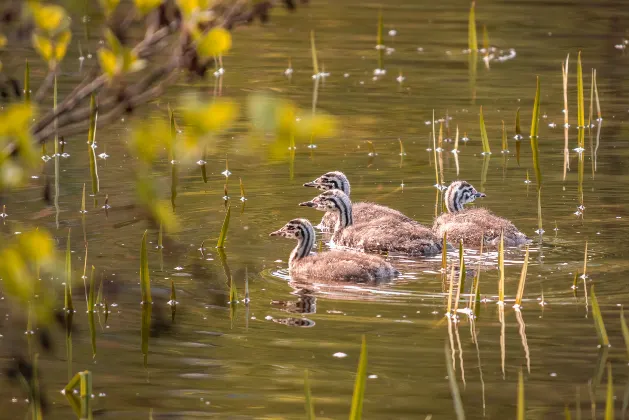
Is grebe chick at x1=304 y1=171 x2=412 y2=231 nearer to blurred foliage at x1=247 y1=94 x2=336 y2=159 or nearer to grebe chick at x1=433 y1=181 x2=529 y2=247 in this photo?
grebe chick at x1=433 y1=181 x2=529 y2=247

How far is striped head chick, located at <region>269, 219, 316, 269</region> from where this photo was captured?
9227mm

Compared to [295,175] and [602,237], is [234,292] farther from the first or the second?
[295,175]

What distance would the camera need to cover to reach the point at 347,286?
855cm

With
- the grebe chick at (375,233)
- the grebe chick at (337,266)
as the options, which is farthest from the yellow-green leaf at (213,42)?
the grebe chick at (375,233)

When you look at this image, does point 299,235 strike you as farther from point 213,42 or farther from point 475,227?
point 213,42

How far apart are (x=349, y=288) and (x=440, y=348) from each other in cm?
155

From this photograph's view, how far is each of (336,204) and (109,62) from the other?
7.53 m

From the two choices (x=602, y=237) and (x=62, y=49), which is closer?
(x=62, y=49)

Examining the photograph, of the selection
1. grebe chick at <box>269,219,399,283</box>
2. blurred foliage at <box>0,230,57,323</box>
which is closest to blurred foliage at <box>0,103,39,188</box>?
blurred foliage at <box>0,230,57,323</box>

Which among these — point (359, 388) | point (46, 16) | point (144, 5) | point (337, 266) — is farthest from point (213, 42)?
point (337, 266)

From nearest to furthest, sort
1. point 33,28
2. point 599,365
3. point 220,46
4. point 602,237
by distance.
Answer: point 220,46, point 33,28, point 599,365, point 602,237

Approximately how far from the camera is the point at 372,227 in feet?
32.7

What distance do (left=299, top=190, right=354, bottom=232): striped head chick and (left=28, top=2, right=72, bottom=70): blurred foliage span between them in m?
7.00

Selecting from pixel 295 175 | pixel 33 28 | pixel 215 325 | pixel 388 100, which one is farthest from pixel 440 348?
pixel 388 100
